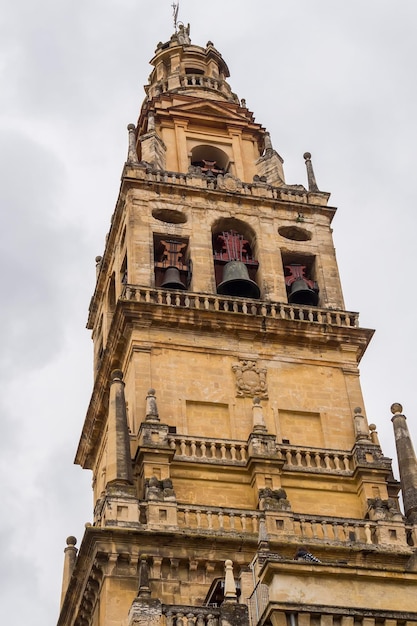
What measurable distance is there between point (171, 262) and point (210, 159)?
7734 millimetres

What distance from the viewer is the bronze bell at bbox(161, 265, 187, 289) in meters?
35.6

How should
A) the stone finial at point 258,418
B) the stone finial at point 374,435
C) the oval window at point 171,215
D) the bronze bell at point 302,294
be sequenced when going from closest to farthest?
the stone finial at point 258,418 → the stone finial at point 374,435 → the bronze bell at point 302,294 → the oval window at point 171,215

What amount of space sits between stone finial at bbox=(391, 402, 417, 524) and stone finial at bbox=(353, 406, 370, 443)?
2.62 ft

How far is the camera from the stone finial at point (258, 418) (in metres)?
31.2

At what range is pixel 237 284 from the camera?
118 feet

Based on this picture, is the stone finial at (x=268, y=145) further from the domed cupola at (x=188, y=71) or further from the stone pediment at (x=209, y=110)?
the domed cupola at (x=188, y=71)

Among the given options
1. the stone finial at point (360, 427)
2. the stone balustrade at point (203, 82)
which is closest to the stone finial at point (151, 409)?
the stone finial at point (360, 427)

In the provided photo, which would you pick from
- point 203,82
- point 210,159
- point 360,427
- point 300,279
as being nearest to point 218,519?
point 360,427

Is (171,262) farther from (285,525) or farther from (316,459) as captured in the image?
(285,525)

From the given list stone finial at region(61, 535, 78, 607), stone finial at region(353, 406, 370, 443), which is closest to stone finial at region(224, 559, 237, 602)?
stone finial at region(353, 406, 370, 443)

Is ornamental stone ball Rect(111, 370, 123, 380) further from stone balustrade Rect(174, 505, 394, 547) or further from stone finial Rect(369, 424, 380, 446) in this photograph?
stone finial Rect(369, 424, 380, 446)

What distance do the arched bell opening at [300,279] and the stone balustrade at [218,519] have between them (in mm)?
9308

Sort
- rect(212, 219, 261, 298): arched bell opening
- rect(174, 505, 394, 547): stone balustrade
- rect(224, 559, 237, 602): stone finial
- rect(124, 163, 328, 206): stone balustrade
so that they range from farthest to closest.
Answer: rect(124, 163, 328, 206): stone balustrade → rect(212, 219, 261, 298): arched bell opening → rect(174, 505, 394, 547): stone balustrade → rect(224, 559, 237, 602): stone finial

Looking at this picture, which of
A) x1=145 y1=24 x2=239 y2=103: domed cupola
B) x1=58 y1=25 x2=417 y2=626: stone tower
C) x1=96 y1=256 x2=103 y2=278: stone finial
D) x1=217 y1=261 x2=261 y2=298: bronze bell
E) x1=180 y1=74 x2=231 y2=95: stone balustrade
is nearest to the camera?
x1=58 y1=25 x2=417 y2=626: stone tower
